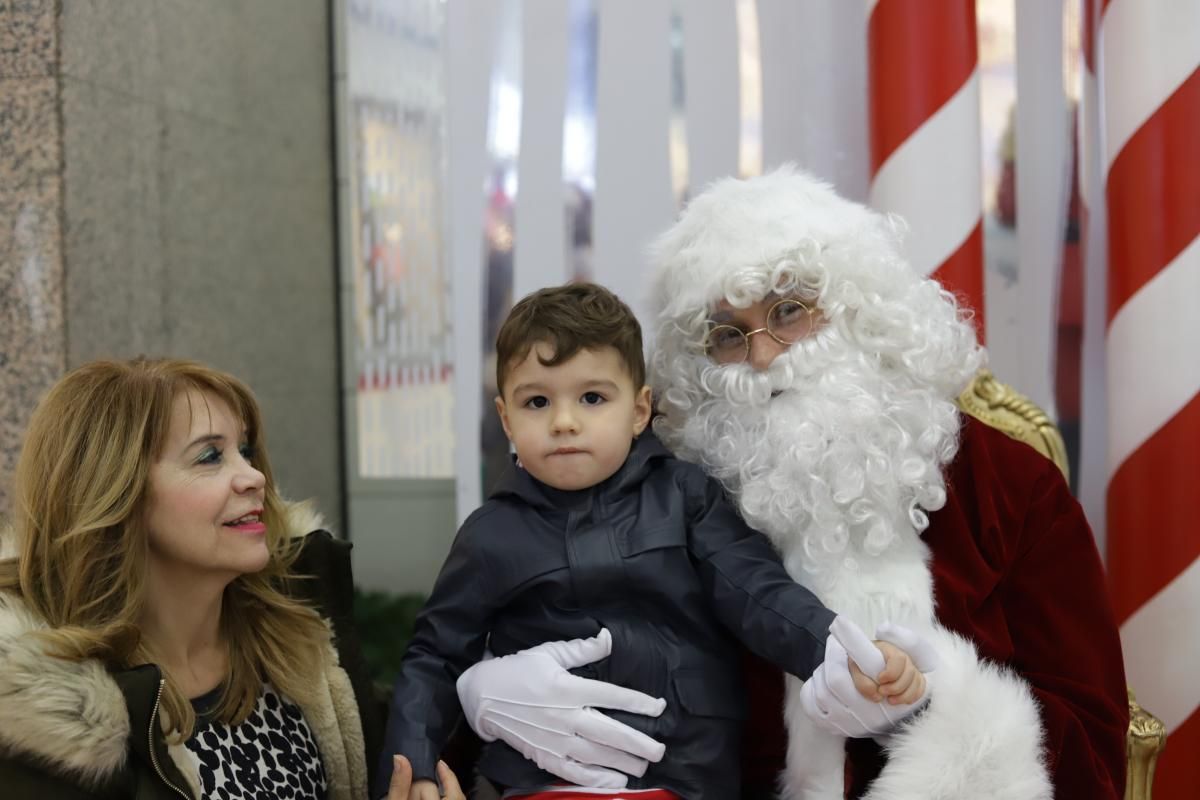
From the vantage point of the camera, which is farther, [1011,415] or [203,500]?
[1011,415]

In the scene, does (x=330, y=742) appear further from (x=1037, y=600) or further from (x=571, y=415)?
(x=1037, y=600)

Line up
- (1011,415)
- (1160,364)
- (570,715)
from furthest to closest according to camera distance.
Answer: (1160,364), (1011,415), (570,715)

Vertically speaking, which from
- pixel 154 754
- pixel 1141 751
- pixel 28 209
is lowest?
pixel 1141 751

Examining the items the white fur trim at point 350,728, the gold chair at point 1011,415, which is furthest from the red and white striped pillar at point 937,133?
the white fur trim at point 350,728

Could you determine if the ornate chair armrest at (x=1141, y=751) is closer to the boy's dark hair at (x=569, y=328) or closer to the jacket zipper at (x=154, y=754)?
the boy's dark hair at (x=569, y=328)

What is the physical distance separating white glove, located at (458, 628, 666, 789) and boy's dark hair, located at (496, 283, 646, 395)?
47cm

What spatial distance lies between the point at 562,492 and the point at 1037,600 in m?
0.88

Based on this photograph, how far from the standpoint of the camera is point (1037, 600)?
200cm

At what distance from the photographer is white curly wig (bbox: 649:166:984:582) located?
1.92m

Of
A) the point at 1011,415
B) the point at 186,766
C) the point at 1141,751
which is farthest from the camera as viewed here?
the point at 1011,415

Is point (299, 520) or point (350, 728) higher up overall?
point (299, 520)

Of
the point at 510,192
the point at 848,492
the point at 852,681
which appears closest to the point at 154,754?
the point at 852,681

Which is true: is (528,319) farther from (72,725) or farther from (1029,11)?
(1029,11)

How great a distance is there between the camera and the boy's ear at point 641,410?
1962 millimetres
